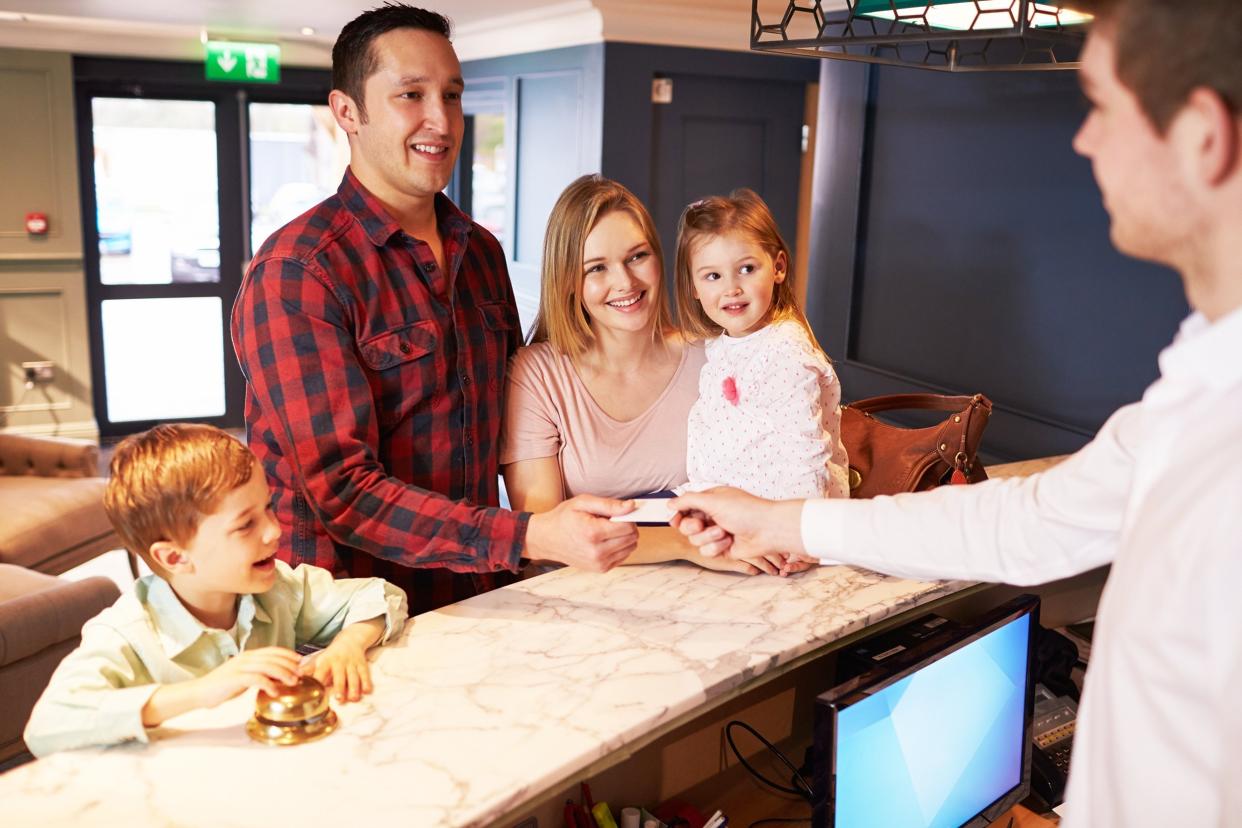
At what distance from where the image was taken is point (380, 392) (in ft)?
6.16

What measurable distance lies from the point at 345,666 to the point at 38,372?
23.9 ft

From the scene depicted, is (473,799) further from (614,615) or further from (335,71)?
(335,71)

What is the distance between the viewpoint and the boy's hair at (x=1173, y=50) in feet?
2.45

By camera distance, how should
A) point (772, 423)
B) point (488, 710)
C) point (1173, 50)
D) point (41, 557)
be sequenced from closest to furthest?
point (1173, 50) → point (488, 710) → point (772, 423) → point (41, 557)

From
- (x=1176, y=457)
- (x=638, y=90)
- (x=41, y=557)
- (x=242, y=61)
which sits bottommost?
(x=41, y=557)

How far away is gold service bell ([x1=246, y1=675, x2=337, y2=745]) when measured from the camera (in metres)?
1.17

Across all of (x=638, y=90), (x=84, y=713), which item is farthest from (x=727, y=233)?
(x=638, y=90)

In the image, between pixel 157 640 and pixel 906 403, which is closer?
pixel 157 640

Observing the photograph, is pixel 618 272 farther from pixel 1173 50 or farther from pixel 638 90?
pixel 638 90

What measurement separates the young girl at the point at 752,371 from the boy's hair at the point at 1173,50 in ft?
4.14

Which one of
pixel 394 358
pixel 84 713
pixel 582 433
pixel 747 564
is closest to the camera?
pixel 84 713

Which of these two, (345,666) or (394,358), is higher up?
(394,358)

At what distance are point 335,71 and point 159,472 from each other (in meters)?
0.98

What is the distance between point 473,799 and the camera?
1.08 metres
